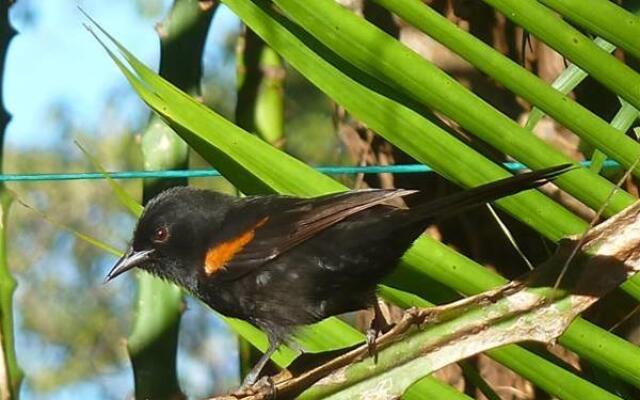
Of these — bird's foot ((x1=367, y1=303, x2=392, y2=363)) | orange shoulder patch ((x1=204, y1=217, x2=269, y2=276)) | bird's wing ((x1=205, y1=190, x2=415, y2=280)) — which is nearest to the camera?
bird's foot ((x1=367, y1=303, x2=392, y2=363))

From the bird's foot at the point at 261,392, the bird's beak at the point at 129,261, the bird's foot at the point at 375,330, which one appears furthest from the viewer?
the bird's beak at the point at 129,261

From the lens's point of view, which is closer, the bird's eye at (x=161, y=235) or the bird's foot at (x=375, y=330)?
the bird's foot at (x=375, y=330)

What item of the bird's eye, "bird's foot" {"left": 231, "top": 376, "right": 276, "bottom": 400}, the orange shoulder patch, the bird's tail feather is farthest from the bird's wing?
"bird's foot" {"left": 231, "top": 376, "right": 276, "bottom": 400}

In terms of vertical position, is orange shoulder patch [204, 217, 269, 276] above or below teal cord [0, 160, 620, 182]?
below

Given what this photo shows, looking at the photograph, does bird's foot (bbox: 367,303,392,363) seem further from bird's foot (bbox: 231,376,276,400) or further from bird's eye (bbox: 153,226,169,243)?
bird's eye (bbox: 153,226,169,243)

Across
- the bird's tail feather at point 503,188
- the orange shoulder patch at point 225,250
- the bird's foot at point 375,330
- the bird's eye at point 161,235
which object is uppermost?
the bird's tail feather at point 503,188

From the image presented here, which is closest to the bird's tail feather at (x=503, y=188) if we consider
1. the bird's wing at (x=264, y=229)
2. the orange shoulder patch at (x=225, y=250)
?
the bird's wing at (x=264, y=229)

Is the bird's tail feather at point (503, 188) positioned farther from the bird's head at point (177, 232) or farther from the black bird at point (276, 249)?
the bird's head at point (177, 232)
